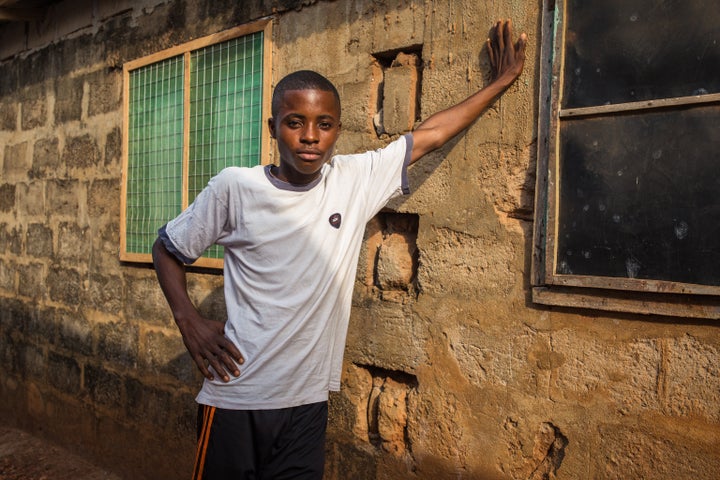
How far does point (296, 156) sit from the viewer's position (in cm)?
235

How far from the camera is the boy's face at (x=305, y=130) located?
A: 236 cm

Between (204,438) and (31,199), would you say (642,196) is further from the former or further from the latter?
(31,199)

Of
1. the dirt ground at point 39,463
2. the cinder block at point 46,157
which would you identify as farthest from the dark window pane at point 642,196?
the cinder block at point 46,157

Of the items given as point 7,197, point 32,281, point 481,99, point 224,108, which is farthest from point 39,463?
point 481,99

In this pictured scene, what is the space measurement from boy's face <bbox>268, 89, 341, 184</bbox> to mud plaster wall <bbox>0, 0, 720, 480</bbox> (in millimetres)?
642

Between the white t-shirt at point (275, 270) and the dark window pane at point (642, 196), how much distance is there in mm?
813

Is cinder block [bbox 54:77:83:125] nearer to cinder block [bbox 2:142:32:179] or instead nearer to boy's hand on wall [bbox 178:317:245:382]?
cinder block [bbox 2:142:32:179]

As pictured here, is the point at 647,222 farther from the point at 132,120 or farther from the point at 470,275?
the point at 132,120

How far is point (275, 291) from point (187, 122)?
2.18m

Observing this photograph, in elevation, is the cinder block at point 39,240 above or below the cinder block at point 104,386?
above

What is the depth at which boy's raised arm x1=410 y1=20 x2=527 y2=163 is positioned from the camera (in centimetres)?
259

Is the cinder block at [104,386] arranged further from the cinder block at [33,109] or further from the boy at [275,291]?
the boy at [275,291]

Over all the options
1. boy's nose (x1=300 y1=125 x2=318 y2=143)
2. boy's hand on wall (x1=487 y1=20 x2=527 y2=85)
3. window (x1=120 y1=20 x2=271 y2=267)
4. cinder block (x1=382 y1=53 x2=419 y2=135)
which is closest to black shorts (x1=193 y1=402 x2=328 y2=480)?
boy's nose (x1=300 y1=125 x2=318 y2=143)

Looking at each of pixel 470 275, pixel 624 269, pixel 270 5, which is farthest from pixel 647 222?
pixel 270 5
